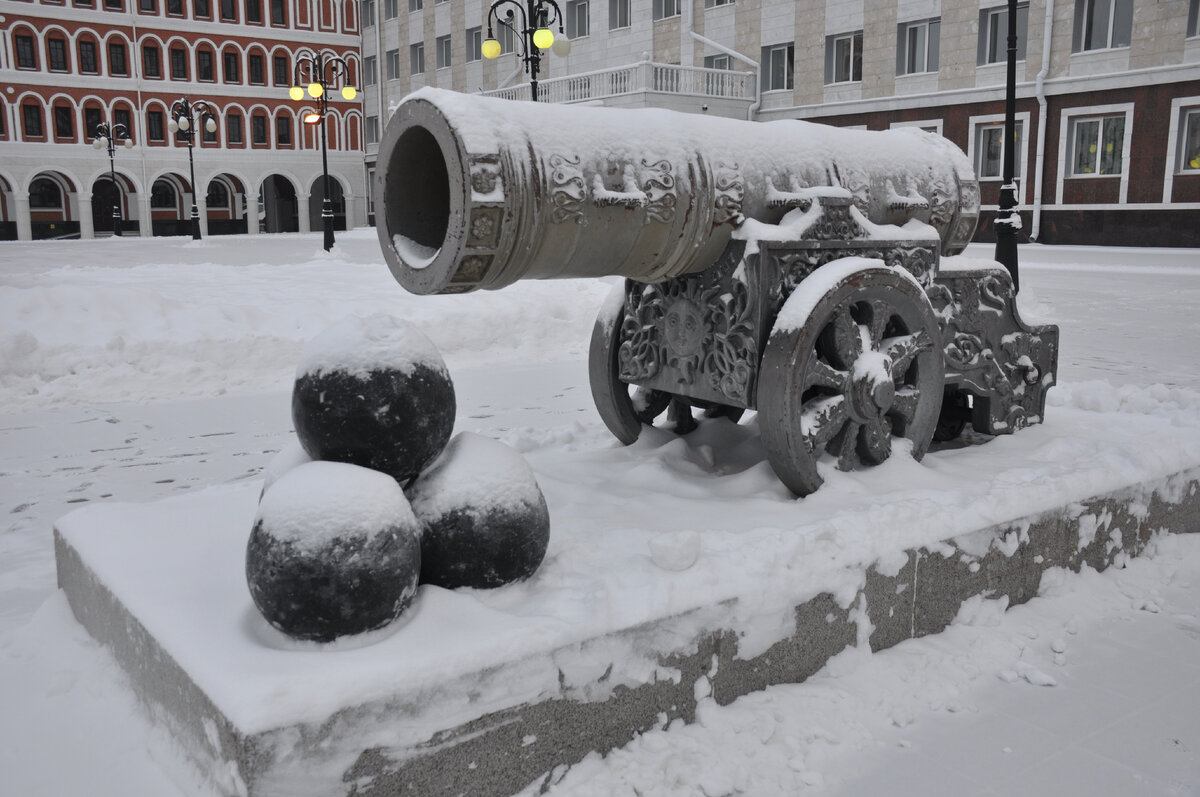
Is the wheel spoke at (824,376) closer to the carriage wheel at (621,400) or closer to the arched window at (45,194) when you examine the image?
the carriage wheel at (621,400)

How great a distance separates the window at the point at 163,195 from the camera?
46750mm

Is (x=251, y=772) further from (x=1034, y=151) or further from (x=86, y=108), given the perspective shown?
(x=86, y=108)

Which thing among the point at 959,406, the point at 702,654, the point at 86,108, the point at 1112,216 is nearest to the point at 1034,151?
the point at 1112,216

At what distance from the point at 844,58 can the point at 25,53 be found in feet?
101

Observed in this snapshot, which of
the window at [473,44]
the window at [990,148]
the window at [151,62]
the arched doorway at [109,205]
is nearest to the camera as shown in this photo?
the window at [990,148]

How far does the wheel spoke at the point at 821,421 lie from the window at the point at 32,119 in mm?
42567

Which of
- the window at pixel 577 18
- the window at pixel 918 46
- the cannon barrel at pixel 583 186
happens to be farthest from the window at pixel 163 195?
the cannon barrel at pixel 583 186

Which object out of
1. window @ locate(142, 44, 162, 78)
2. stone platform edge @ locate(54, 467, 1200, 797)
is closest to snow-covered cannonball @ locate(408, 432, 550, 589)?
stone platform edge @ locate(54, 467, 1200, 797)

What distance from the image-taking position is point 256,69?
141 feet

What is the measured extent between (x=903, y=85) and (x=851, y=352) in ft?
81.5

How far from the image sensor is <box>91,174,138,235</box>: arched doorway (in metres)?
44.6

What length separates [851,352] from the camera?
3.65 m

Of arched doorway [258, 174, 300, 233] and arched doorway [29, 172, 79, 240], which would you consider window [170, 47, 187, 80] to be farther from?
arched doorway [29, 172, 79, 240]

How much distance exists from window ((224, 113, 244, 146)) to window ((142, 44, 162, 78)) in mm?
3076
